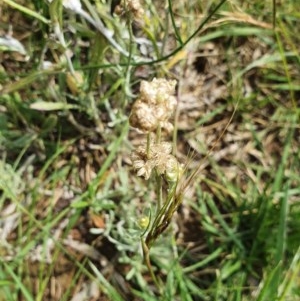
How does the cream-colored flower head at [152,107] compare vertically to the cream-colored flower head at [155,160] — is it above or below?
above

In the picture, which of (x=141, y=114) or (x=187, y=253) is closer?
(x=141, y=114)

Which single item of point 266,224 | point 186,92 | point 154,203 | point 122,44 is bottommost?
point 266,224

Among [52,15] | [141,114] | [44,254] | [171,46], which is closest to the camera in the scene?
[141,114]

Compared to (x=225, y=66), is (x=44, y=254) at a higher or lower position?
lower

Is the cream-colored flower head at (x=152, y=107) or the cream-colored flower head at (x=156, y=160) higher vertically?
the cream-colored flower head at (x=152, y=107)

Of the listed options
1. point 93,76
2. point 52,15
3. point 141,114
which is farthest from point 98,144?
point 141,114

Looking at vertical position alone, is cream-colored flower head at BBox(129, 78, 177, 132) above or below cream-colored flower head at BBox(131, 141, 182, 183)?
above

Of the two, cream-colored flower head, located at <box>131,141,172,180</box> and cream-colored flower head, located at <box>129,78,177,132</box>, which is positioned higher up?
cream-colored flower head, located at <box>129,78,177,132</box>

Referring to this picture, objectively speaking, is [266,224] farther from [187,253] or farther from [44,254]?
[44,254]
